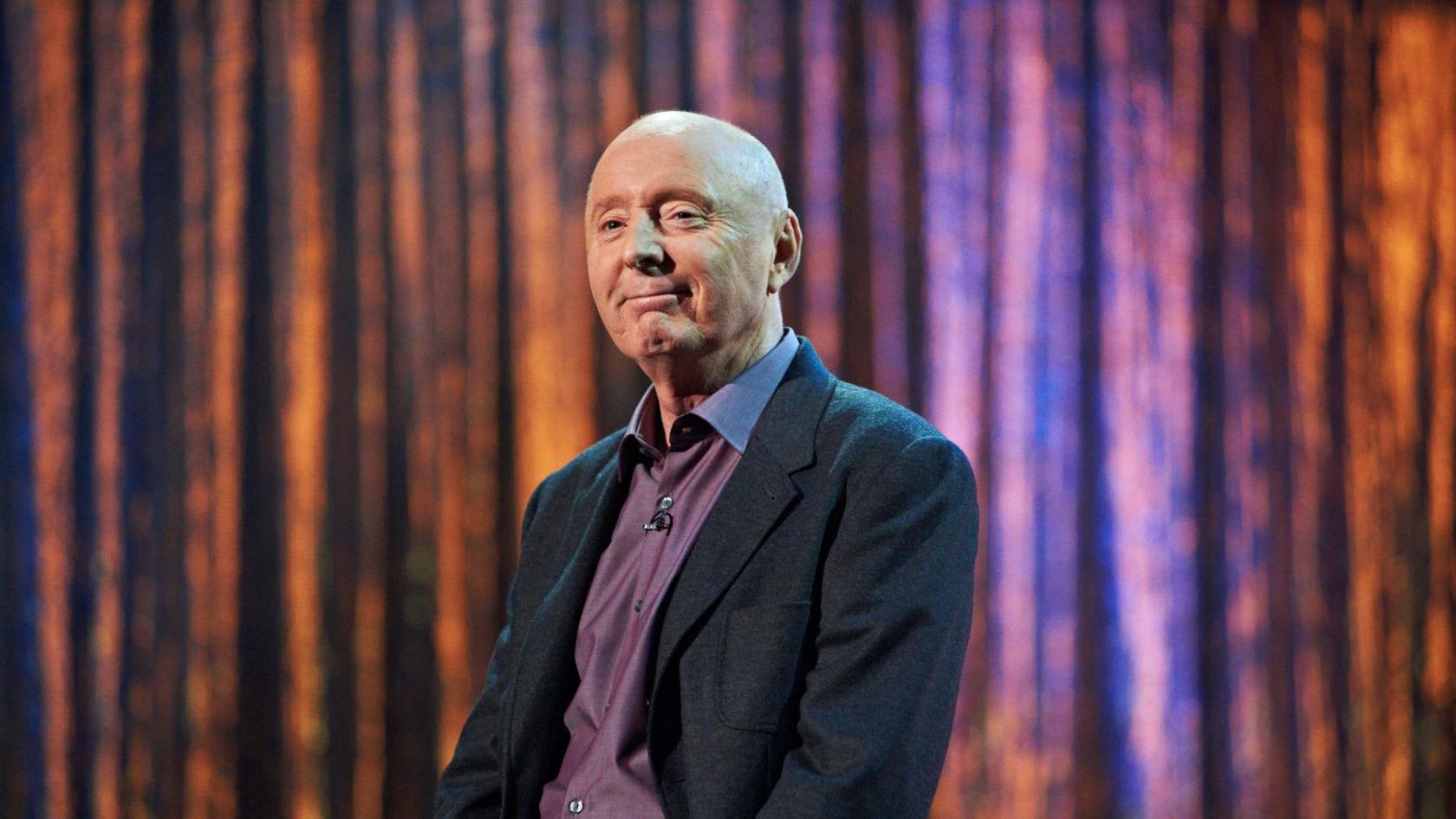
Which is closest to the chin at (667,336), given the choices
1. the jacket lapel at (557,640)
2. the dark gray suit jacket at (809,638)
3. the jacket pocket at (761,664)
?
the dark gray suit jacket at (809,638)

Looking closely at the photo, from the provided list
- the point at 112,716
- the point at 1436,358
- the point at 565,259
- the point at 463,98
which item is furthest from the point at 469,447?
the point at 1436,358

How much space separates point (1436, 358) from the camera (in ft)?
11.5

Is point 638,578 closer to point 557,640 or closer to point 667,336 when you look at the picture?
point 557,640

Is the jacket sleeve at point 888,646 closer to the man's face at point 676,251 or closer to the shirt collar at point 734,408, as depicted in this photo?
the shirt collar at point 734,408

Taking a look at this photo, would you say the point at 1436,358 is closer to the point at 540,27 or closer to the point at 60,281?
the point at 540,27

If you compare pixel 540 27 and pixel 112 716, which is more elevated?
pixel 540 27

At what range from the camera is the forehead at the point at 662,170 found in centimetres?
160

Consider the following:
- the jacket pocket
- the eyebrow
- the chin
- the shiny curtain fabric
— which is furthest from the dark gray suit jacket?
the shiny curtain fabric

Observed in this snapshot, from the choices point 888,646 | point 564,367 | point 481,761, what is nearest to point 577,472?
point 481,761

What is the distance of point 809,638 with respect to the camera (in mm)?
1439

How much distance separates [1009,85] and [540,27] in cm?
118

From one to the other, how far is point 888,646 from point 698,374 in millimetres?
468

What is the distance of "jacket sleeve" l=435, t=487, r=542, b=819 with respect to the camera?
1.73 metres

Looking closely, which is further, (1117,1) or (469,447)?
(1117,1)
